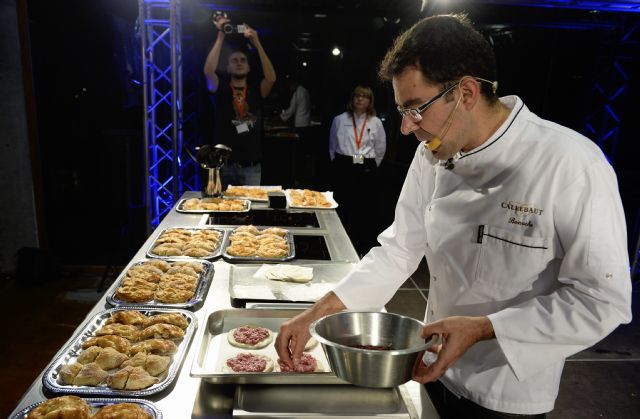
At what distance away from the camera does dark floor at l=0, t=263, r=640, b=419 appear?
10.9 ft

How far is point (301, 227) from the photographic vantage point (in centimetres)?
326

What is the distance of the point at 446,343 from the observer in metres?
1.12

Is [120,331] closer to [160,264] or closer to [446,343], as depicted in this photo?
[160,264]

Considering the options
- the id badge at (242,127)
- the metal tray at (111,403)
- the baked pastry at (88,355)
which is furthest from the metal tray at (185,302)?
the id badge at (242,127)

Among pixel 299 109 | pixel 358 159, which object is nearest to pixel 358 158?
pixel 358 159

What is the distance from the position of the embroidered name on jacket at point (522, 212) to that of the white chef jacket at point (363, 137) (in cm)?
515

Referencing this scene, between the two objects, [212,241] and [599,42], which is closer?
[212,241]

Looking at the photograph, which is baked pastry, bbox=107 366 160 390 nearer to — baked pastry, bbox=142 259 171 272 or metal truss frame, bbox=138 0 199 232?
baked pastry, bbox=142 259 171 272

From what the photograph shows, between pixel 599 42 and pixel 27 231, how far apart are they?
7628 mm

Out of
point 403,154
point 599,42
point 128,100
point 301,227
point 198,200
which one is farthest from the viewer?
point 403,154

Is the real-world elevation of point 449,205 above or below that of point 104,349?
above

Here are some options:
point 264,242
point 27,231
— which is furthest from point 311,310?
point 27,231

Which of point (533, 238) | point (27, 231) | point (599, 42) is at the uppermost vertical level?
point (599, 42)

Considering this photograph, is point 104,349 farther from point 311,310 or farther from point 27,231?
point 27,231
